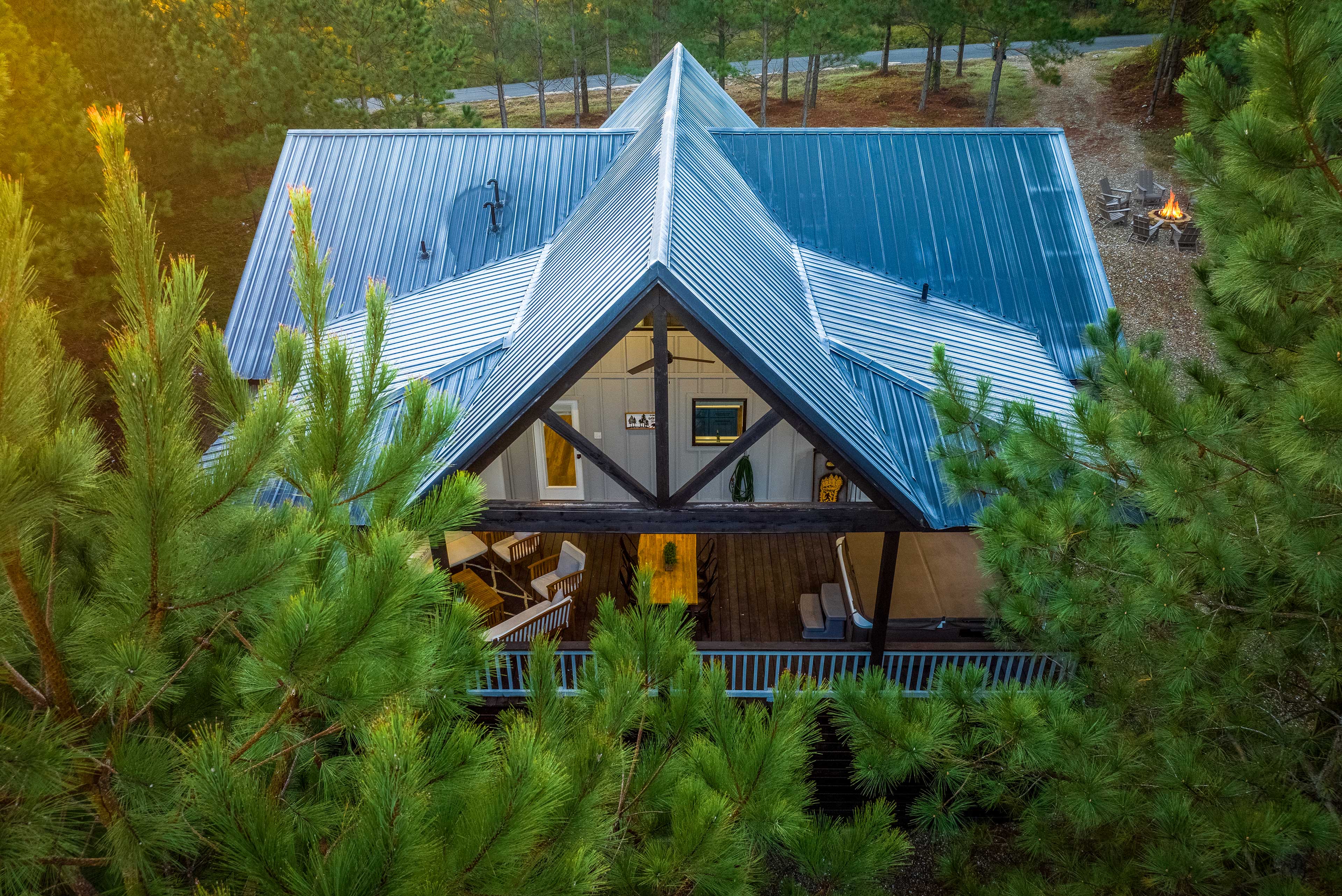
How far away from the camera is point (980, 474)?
771cm

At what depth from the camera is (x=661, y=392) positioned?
26.0 ft

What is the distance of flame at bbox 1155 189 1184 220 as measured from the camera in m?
25.6

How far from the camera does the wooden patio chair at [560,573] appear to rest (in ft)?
38.7

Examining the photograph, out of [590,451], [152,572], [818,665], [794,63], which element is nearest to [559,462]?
[590,451]

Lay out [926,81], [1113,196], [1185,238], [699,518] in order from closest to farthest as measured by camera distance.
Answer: [699,518] → [1185,238] → [1113,196] → [926,81]

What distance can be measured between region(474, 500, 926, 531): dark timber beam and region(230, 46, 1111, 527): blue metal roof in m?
0.48

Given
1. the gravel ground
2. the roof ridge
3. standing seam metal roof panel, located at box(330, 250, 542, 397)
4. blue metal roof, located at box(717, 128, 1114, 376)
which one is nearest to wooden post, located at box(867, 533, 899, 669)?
the roof ridge

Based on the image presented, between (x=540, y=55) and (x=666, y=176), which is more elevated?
(x=540, y=55)

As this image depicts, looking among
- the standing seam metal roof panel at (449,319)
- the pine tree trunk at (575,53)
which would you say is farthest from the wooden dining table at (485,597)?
the pine tree trunk at (575,53)

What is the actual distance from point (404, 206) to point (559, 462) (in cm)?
538

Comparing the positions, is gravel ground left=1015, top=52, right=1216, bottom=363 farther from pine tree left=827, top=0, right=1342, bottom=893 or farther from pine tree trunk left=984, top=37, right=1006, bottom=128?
pine tree left=827, top=0, right=1342, bottom=893

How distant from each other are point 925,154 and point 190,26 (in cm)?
2119

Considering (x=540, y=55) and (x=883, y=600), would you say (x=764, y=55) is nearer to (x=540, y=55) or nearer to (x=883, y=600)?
(x=540, y=55)

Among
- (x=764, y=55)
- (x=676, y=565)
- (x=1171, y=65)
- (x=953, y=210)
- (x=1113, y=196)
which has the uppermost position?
(x=764, y=55)
